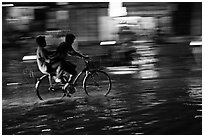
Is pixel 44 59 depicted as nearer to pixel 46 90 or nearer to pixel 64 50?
pixel 64 50

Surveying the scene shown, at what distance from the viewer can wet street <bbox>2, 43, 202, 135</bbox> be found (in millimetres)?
4875

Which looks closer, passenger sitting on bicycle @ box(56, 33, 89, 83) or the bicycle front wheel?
passenger sitting on bicycle @ box(56, 33, 89, 83)

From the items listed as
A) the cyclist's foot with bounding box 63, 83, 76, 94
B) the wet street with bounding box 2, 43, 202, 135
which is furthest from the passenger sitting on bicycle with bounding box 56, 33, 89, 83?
the wet street with bounding box 2, 43, 202, 135

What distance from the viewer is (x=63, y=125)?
4.89 m

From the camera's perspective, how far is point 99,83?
505 cm

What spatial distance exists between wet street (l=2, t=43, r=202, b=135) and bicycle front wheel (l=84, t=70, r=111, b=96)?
61 millimetres

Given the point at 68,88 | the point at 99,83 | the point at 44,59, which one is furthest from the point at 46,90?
the point at 99,83

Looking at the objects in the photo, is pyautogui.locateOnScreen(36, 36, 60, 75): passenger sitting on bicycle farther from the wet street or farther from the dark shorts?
the wet street

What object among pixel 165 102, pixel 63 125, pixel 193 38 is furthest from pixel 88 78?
pixel 193 38

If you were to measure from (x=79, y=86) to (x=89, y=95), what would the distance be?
6.5 inches

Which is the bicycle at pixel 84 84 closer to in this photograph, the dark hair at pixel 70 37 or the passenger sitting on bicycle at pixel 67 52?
the passenger sitting on bicycle at pixel 67 52

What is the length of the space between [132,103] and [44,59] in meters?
1.18

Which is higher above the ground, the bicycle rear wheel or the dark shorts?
the dark shorts

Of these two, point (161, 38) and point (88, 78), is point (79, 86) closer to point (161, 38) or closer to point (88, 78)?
point (88, 78)
